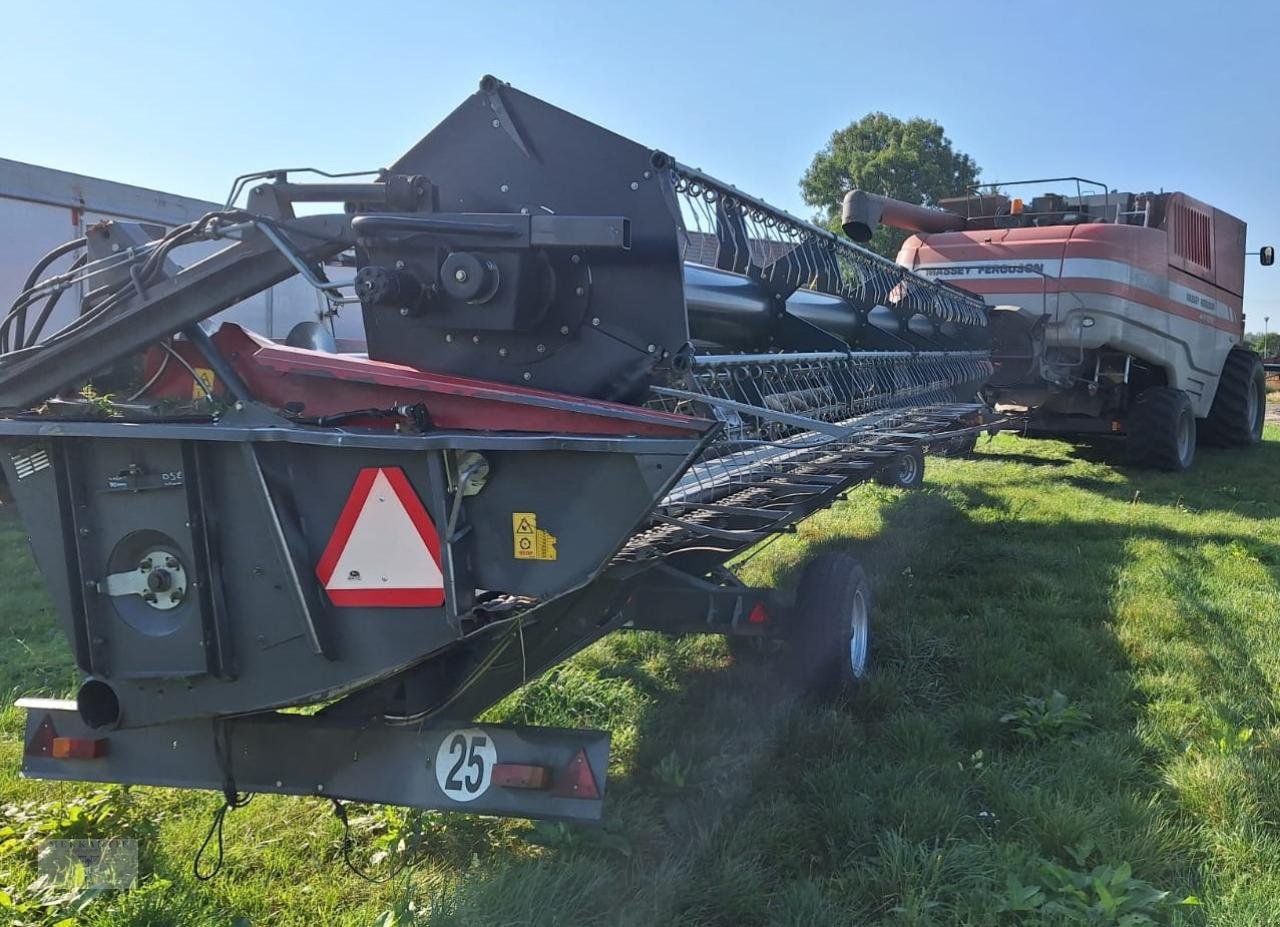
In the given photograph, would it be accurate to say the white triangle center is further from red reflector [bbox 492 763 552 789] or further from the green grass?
the green grass

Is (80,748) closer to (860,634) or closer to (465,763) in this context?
(465,763)

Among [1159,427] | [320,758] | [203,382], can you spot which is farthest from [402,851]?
[1159,427]

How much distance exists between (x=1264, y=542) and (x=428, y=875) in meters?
6.02

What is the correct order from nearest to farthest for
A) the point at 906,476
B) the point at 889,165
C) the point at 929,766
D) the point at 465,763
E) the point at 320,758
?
the point at 465,763 < the point at 320,758 < the point at 929,766 < the point at 906,476 < the point at 889,165

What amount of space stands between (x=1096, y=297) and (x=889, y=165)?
1074 inches

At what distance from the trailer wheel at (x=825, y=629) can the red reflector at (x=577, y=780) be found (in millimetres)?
1272

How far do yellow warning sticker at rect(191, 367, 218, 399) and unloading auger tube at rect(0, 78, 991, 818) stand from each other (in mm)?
14

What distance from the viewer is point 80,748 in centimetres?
267

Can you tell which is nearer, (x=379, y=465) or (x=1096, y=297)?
(x=379, y=465)

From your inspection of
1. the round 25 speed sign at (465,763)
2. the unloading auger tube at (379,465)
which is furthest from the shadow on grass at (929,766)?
the unloading auger tube at (379,465)

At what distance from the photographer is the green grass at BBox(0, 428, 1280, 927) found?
2.45 m

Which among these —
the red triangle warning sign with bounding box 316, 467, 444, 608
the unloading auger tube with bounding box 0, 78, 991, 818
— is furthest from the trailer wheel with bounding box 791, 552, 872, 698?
the red triangle warning sign with bounding box 316, 467, 444, 608

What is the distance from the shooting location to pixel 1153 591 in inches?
198

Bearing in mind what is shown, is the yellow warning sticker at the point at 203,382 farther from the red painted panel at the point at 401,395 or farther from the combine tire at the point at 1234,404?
the combine tire at the point at 1234,404
